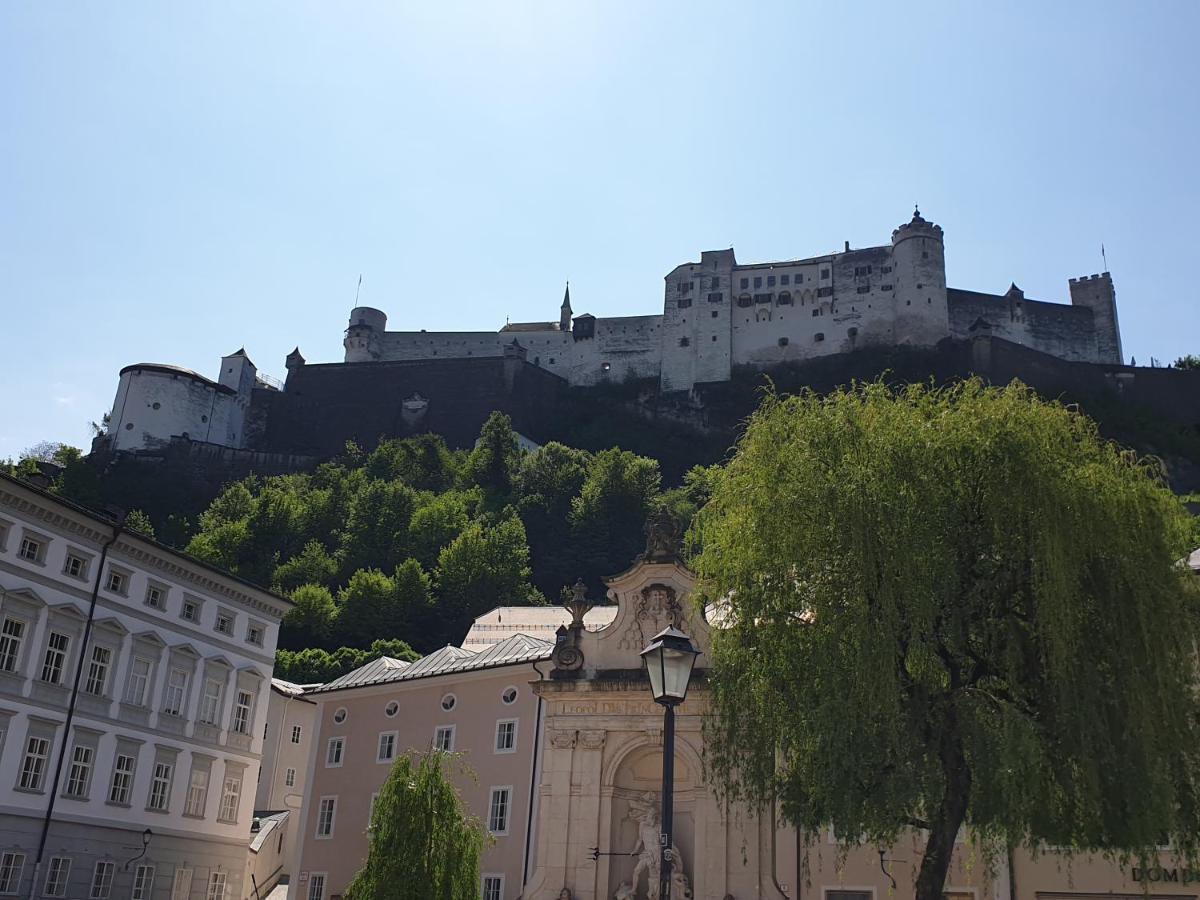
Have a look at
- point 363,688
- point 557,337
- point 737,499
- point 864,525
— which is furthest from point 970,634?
point 557,337

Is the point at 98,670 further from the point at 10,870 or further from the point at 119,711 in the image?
the point at 10,870

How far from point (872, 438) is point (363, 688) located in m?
23.9

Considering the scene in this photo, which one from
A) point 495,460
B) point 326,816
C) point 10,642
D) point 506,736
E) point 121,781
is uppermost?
point 495,460

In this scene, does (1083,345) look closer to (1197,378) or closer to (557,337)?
(1197,378)

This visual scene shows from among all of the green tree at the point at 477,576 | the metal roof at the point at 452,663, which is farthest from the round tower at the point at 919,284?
the metal roof at the point at 452,663

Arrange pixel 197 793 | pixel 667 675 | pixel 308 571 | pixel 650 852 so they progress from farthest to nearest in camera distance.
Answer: pixel 308 571 < pixel 197 793 < pixel 650 852 < pixel 667 675

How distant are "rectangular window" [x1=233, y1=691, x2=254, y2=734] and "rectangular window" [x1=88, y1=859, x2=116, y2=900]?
22.1 feet

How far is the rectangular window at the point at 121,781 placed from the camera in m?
34.1

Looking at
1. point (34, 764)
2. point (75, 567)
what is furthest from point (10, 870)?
point (75, 567)

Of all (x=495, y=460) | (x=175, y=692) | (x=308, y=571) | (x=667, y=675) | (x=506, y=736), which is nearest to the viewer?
(x=667, y=675)

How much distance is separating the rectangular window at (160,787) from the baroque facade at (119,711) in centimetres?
4

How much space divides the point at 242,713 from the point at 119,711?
6017 millimetres

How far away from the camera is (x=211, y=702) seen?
1518 inches

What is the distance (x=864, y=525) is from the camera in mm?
19953
